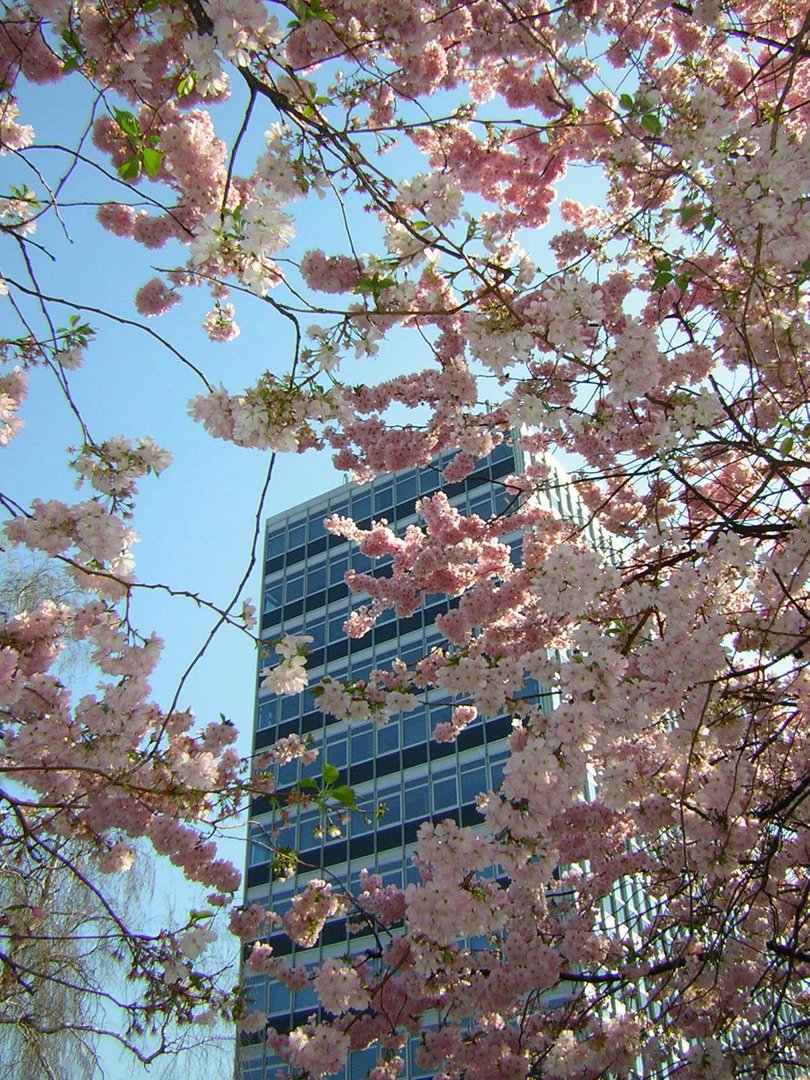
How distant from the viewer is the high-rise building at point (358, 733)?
23.2 metres

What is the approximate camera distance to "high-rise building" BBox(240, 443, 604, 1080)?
23.2 meters

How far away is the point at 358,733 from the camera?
26.9 meters

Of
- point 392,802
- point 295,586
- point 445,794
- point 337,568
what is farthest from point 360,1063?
point 295,586

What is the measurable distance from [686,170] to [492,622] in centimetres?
411

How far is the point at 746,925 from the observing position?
588cm

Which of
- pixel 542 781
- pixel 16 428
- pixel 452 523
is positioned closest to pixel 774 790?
pixel 542 781

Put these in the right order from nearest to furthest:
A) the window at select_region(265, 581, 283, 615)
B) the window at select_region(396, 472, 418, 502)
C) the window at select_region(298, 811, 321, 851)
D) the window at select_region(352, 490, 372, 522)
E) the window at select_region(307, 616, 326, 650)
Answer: the window at select_region(298, 811, 321, 851) < the window at select_region(307, 616, 326, 650) < the window at select_region(396, 472, 418, 502) < the window at select_region(352, 490, 372, 522) < the window at select_region(265, 581, 283, 615)

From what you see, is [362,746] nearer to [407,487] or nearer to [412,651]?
[412,651]

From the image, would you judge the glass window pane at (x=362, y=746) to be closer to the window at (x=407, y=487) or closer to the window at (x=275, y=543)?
the window at (x=407, y=487)

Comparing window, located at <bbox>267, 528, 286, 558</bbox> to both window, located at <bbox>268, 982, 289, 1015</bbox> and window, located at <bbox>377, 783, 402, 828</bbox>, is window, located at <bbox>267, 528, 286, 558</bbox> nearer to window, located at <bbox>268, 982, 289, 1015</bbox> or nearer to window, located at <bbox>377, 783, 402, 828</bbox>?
window, located at <bbox>377, 783, 402, 828</bbox>

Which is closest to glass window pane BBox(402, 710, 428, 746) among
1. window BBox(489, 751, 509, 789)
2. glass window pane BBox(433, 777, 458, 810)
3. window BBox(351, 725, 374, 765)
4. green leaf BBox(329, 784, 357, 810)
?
window BBox(351, 725, 374, 765)

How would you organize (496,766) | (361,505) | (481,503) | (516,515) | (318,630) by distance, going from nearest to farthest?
(516,515) → (496,766) → (481,503) → (318,630) → (361,505)

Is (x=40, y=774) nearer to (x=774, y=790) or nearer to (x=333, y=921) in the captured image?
(x=774, y=790)

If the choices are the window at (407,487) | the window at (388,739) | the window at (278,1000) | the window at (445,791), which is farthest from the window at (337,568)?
the window at (278,1000)
